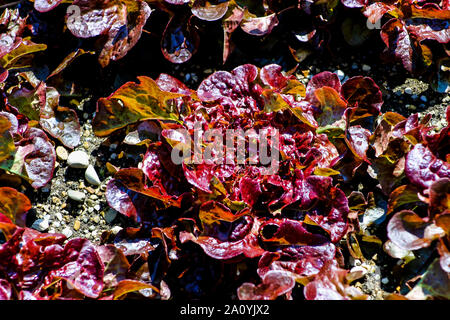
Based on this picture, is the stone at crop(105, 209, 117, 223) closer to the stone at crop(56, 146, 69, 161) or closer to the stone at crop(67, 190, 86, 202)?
the stone at crop(67, 190, 86, 202)

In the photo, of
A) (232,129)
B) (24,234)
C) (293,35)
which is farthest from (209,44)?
(24,234)

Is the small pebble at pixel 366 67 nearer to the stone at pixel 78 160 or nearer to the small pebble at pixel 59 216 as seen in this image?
the stone at pixel 78 160

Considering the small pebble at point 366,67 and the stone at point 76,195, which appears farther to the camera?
the small pebble at point 366,67

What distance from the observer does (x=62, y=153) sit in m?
2.71

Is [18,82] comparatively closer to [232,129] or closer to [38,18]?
[38,18]

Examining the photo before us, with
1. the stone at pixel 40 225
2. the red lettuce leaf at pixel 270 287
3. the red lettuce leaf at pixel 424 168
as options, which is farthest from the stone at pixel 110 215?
the red lettuce leaf at pixel 424 168

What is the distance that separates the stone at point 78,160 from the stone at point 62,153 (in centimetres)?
3

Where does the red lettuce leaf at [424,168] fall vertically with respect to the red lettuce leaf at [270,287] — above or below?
above

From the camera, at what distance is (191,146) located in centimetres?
237

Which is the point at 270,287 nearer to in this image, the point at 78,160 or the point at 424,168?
the point at 424,168

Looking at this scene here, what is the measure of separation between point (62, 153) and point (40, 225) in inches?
16.7

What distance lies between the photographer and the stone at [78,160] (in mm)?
2648
